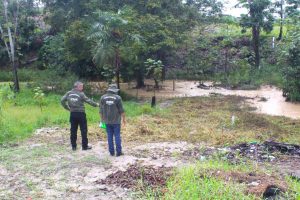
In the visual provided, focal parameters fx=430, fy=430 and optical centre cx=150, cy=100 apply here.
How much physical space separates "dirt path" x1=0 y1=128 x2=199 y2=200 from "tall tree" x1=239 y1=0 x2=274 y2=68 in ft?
72.1

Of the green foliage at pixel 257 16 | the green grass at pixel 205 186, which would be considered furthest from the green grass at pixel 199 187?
the green foliage at pixel 257 16

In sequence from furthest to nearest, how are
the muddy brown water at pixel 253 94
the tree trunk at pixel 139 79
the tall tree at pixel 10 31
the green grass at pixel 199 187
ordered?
the tree trunk at pixel 139 79, the tall tree at pixel 10 31, the muddy brown water at pixel 253 94, the green grass at pixel 199 187

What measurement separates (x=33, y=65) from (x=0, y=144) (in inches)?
973

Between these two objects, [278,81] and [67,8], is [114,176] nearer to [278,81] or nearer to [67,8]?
[67,8]

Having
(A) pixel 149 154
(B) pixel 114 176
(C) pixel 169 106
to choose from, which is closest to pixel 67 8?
(C) pixel 169 106

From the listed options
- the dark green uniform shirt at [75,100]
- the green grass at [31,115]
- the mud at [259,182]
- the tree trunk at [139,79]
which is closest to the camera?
the mud at [259,182]

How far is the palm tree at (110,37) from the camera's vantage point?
56.5ft

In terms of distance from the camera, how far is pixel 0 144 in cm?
1079

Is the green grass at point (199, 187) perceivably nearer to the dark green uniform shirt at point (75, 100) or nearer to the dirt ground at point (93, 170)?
the dirt ground at point (93, 170)

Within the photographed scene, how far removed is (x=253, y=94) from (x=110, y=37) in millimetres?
9430

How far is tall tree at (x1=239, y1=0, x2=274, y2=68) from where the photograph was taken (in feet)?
101

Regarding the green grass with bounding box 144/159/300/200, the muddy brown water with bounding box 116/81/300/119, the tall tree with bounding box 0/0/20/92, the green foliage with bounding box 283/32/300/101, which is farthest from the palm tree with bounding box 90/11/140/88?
the green grass with bounding box 144/159/300/200

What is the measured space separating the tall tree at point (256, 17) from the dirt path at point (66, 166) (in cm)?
2198

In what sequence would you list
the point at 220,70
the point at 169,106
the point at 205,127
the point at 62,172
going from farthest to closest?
the point at 220,70, the point at 169,106, the point at 205,127, the point at 62,172
